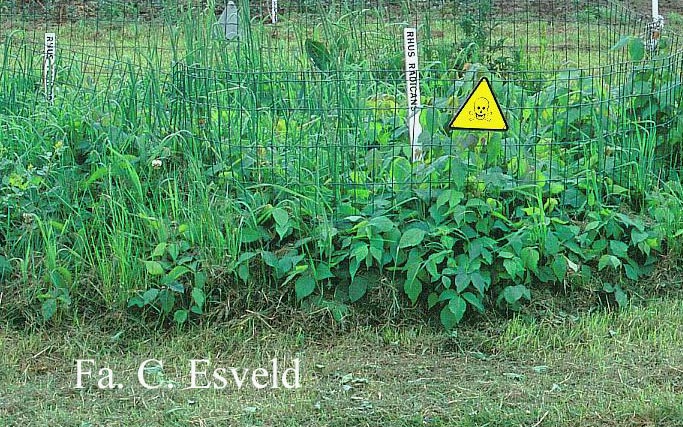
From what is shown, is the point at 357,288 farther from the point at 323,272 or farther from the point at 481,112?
the point at 481,112

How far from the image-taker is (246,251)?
16.0ft

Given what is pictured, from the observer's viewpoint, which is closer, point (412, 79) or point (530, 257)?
point (530, 257)

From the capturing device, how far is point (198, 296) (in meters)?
4.66

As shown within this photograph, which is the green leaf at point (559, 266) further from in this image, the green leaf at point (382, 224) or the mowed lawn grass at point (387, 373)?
the green leaf at point (382, 224)

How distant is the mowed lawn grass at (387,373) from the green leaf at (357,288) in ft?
0.51

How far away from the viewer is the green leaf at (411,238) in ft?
15.5

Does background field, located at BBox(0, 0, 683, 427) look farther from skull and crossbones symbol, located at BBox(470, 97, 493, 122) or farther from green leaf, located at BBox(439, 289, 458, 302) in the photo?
skull and crossbones symbol, located at BBox(470, 97, 493, 122)

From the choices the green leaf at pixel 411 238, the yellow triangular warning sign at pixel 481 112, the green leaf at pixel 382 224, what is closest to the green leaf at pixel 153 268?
the green leaf at pixel 382 224

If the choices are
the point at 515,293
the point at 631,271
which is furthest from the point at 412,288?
the point at 631,271

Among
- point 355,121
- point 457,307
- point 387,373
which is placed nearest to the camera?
point 387,373

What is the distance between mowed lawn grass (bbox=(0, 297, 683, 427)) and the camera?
3.98 m

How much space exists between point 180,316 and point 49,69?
212cm

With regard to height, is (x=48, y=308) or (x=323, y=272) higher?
(x=323, y=272)

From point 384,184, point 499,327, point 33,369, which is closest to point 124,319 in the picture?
point 33,369
